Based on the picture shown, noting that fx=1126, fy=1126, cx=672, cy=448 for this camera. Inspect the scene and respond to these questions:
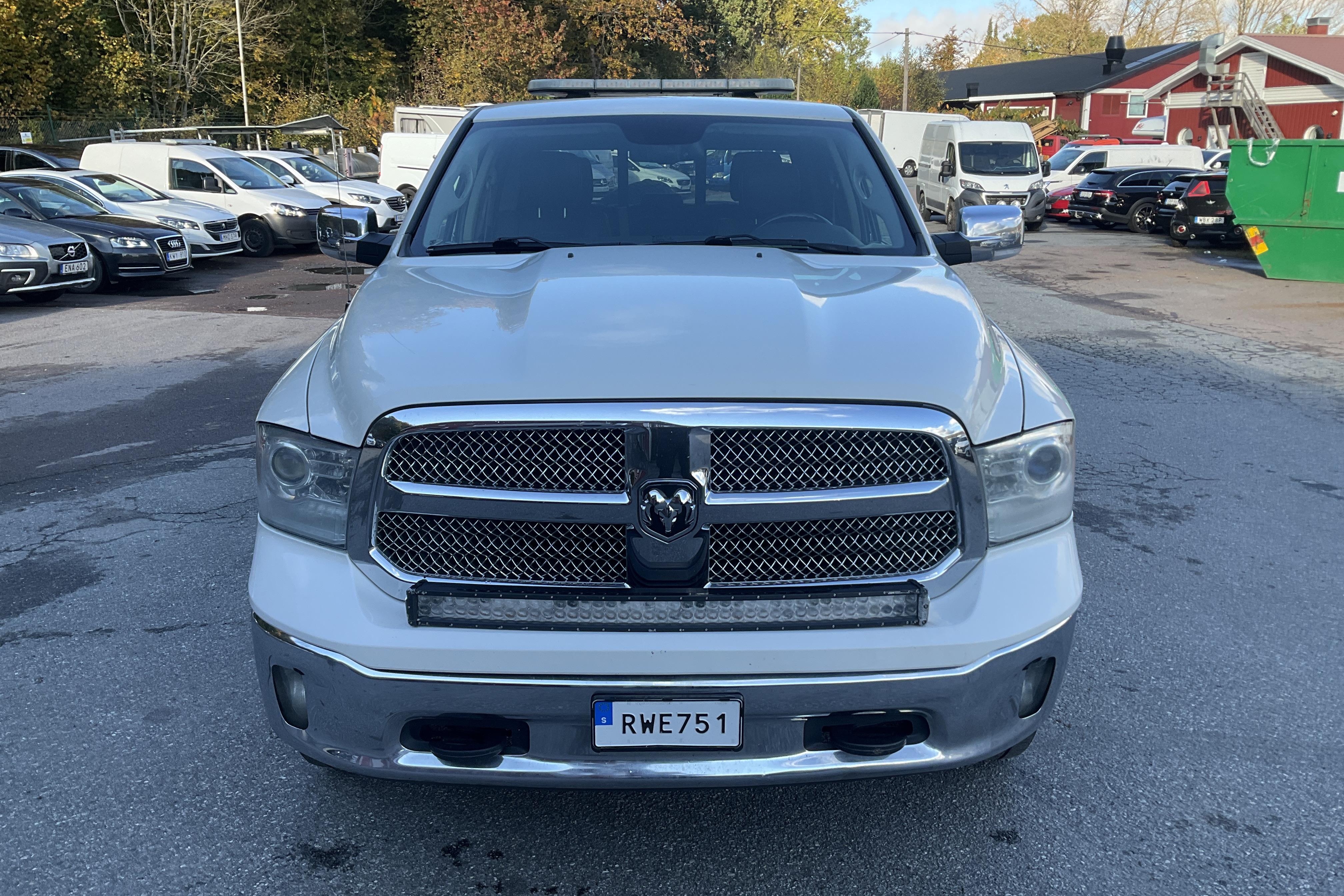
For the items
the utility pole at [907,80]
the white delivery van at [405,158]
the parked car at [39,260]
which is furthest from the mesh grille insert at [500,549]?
the utility pole at [907,80]

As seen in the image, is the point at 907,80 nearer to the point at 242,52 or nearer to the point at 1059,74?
the point at 1059,74

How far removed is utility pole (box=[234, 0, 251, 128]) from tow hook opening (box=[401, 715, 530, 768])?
39.7m

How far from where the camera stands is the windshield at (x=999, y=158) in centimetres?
2441

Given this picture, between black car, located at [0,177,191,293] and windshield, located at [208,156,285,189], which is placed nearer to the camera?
black car, located at [0,177,191,293]

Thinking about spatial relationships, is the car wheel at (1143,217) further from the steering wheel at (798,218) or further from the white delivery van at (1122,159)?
the steering wheel at (798,218)

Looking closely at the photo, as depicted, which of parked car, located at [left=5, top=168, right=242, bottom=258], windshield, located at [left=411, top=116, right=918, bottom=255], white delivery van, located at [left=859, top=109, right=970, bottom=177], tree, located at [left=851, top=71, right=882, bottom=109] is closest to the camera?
windshield, located at [left=411, top=116, right=918, bottom=255]

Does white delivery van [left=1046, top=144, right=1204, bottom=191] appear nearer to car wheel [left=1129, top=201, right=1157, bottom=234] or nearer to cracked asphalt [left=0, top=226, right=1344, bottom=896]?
car wheel [left=1129, top=201, right=1157, bottom=234]

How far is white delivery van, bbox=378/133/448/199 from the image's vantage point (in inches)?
944

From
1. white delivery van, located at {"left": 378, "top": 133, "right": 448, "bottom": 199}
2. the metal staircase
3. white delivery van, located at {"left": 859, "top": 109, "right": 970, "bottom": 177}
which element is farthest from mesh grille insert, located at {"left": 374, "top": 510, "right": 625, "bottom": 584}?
the metal staircase

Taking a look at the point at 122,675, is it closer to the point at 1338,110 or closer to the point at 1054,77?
the point at 1338,110

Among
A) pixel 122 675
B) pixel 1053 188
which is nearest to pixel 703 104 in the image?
pixel 122 675

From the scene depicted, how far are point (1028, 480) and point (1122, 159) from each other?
27.7 metres

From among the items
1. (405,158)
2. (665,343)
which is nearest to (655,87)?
(665,343)

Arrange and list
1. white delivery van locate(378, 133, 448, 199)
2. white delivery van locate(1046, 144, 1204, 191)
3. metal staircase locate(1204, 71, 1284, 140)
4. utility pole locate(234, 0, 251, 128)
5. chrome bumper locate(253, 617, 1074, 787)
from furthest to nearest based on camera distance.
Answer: utility pole locate(234, 0, 251, 128)
metal staircase locate(1204, 71, 1284, 140)
white delivery van locate(1046, 144, 1204, 191)
white delivery van locate(378, 133, 448, 199)
chrome bumper locate(253, 617, 1074, 787)
